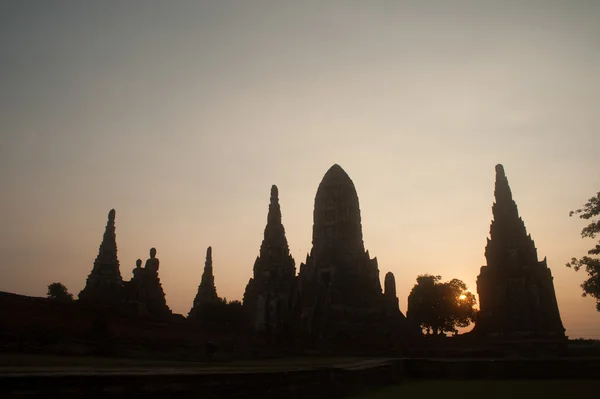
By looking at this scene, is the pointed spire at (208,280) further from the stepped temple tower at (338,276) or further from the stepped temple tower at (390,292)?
the stepped temple tower at (390,292)

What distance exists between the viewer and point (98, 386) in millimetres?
4523

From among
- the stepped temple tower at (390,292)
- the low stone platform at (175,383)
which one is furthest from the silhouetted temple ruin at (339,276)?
the low stone platform at (175,383)

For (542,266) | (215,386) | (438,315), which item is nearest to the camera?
(215,386)

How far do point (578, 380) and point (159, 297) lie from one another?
28982 millimetres

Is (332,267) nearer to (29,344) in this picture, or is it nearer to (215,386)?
(29,344)

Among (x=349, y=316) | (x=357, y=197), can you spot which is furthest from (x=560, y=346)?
(x=357, y=197)

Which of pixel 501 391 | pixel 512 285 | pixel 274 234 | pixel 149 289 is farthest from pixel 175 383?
pixel 274 234

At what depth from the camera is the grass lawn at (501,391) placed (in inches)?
346

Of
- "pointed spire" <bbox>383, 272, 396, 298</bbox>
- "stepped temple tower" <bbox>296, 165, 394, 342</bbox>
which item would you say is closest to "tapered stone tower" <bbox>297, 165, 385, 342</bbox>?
"stepped temple tower" <bbox>296, 165, 394, 342</bbox>

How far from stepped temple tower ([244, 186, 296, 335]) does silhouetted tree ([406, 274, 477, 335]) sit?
15.8 meters

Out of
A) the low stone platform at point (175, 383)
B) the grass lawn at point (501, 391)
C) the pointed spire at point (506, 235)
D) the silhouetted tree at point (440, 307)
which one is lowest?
the grass lawn at point (501, 391)

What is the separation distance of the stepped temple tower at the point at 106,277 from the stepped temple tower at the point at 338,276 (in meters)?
14.1

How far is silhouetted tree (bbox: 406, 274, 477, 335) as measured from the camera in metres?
49.6

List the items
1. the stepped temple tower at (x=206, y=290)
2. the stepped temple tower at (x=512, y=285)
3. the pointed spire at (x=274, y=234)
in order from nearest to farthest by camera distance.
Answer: the stepped temple tower at (x=512, y=285), the pointed spire at (x=274, y=234), the stepped temple tower at (x=206, y=290)
